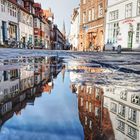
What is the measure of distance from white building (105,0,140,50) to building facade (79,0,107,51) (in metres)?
1.68

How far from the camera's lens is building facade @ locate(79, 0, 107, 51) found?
3266 cm

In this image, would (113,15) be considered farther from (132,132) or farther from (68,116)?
(132,132)

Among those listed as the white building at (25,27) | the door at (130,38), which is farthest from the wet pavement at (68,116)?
the white building at (25,27)

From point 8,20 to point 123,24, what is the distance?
16866 mm

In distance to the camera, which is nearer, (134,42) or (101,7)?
(134,42)

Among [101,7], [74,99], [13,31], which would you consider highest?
[101,7]

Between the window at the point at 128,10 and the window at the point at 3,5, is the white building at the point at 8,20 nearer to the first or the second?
the window at the point at 3,5

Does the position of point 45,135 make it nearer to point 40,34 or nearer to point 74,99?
point 74,99

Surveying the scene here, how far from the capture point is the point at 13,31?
39.2 metres

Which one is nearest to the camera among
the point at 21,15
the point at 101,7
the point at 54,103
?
the point at 54,103

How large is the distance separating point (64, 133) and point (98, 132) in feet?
0.55

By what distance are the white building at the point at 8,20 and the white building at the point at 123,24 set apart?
43.1 ft

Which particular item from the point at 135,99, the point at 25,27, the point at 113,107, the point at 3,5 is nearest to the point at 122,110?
the point at 113,107

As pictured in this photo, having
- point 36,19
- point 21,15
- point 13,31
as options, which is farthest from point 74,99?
point 36,19
